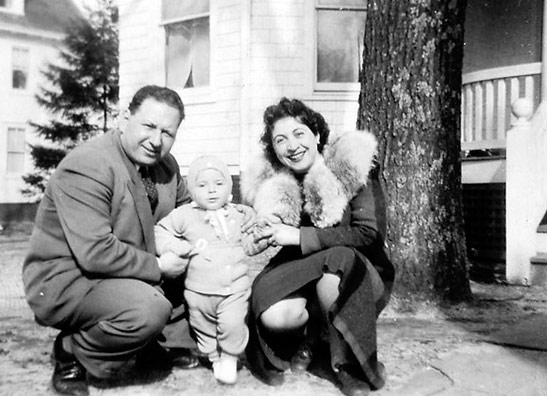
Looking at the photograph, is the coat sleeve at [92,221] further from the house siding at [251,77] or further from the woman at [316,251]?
the house siding at [251,77]

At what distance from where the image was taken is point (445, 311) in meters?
4.79

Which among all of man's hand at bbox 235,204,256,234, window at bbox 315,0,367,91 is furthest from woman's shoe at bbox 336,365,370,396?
window at bbox 315,0,367,91

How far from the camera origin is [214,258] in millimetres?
3242

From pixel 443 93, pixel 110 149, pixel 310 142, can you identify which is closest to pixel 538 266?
pixel 443 93

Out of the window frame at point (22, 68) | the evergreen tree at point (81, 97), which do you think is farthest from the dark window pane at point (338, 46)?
the window frame at point (22, 68)

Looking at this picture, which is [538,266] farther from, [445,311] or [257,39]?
[257,39]

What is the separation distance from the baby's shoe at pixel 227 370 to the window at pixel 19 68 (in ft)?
79.7

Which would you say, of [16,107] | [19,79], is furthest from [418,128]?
[19,79]

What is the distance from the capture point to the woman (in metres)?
3.04

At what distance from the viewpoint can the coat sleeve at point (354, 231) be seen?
319 cm

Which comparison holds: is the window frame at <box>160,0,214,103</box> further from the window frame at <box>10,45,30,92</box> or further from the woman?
the window frame at <box>10,45,30,92</box>

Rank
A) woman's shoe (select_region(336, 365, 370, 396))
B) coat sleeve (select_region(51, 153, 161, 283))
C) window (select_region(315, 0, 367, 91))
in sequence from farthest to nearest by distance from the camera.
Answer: window (select_region(315, 0, 367, 91)), woman's shoe (select_region(336, 365, 370, 396)), coat sleeve (select_region(51, 153, 161, 283))

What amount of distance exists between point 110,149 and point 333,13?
657 cm

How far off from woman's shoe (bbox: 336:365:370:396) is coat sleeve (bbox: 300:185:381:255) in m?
0.59
